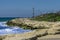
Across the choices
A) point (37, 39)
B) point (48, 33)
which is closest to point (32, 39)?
point (37, 39)

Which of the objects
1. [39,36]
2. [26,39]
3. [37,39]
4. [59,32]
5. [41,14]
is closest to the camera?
[26,39]

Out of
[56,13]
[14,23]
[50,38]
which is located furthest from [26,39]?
[56,13]

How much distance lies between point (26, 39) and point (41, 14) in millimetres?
64857

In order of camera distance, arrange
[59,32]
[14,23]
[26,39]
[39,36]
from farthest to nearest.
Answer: [14,23] < [59,32] < [39,36] < [26,39]

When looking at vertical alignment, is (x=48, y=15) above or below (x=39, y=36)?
below

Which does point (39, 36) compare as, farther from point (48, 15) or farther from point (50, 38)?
point (48, 15)

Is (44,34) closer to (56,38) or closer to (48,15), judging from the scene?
(56,38)

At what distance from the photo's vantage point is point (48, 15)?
234ft

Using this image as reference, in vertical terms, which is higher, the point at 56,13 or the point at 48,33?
the point at 48,33

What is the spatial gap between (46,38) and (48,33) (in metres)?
1.40

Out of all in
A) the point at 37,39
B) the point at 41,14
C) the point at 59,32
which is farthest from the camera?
the point at 41,14

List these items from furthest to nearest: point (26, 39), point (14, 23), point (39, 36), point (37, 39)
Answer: point (14, 23)
point (39, 36)
point (37, 39)
point (26, 39)

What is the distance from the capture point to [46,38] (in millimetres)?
10328

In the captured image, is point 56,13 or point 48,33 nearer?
point 48,33
